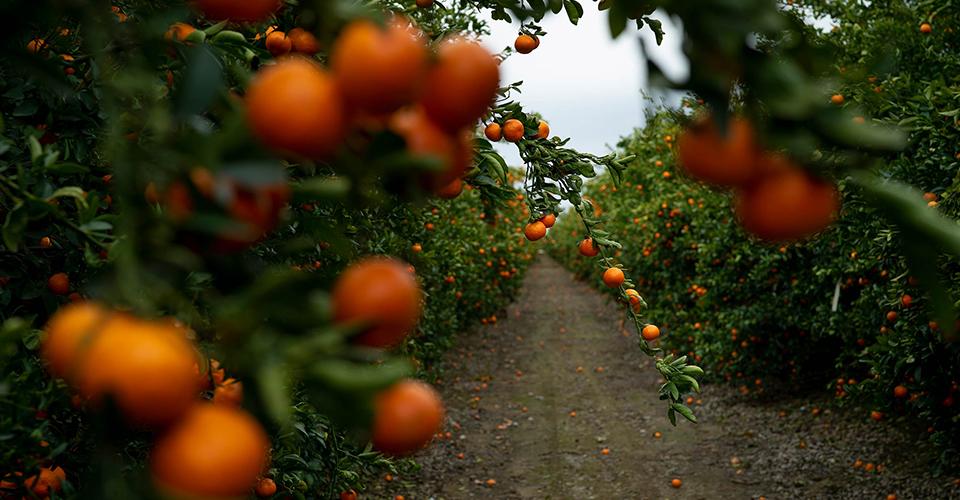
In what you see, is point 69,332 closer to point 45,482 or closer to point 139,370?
point 139,370

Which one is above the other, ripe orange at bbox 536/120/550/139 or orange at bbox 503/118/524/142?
ripe orange at bbox 536/120/550/139

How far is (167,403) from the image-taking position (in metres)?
0.58

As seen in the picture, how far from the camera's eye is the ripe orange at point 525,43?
2.70 meters

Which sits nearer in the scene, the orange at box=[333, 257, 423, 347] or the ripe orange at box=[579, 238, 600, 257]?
the orange at box=[333, 257, 423, 347]

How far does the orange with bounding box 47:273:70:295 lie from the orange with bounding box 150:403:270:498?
1.38 metres

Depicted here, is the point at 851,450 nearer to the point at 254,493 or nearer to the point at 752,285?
the point at 752,285

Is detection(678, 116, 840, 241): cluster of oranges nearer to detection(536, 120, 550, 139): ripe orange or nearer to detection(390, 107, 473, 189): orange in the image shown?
detection(390, 107, 473, 189): orange

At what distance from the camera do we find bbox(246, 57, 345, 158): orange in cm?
58

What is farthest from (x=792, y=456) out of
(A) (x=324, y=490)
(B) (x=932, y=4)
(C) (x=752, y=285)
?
(A) (x=324, y=490)

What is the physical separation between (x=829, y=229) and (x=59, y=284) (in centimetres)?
511

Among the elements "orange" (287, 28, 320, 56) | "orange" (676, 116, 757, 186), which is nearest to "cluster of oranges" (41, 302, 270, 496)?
"orange" (676, 116, 757, 186)

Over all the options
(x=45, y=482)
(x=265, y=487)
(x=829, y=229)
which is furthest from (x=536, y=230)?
(x=829, y=229)

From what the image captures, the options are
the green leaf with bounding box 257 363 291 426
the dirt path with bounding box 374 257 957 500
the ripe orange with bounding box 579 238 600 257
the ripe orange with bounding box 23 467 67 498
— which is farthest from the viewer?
the dirt path with bounding box 374 257 957 500

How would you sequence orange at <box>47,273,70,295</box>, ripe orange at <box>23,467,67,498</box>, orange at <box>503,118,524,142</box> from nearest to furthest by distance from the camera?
ripe orange at <box>23,467,67,498</box>, orange at <box>47,273,70,295</box>, orange at <box>503,118,524,142</box>
